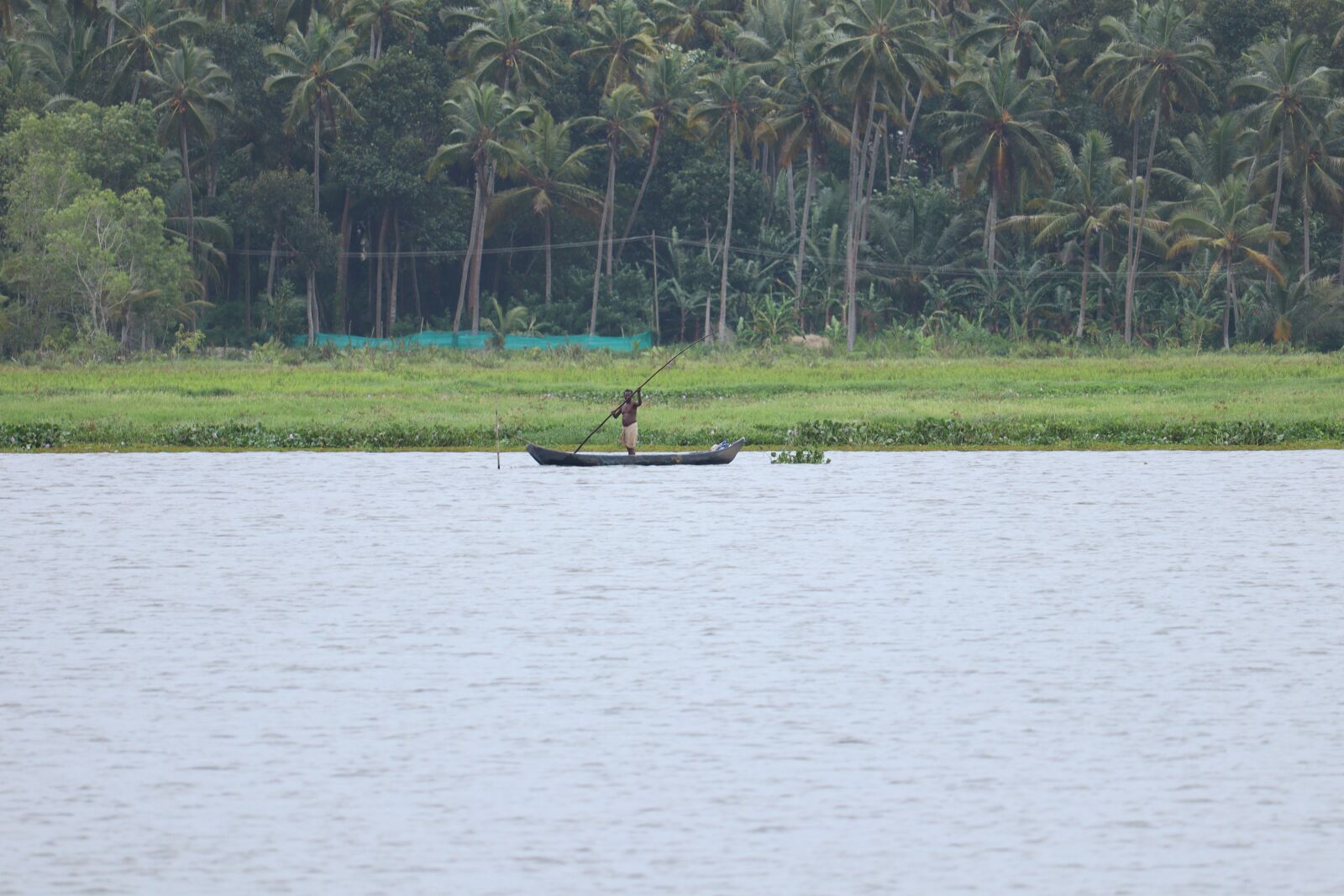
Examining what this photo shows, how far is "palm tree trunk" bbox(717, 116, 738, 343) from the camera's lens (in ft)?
249

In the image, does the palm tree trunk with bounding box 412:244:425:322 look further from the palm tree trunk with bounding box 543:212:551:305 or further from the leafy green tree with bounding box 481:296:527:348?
the palm tree trunk with bounding box 543:212:551:305

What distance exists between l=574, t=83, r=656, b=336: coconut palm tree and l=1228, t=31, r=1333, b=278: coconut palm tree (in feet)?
76.7

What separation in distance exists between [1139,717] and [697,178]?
68.7 meters

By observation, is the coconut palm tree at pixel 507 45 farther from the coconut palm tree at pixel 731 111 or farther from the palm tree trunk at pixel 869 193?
the palm tree trunk at pixel 869 193

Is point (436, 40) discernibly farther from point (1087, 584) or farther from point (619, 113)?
point (1087, 584)

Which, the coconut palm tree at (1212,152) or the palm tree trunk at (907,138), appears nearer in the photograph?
the coconut palm tree at (1212,152)

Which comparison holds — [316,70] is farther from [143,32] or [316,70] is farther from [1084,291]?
[1084,291]

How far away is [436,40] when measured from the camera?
8238 centimetres

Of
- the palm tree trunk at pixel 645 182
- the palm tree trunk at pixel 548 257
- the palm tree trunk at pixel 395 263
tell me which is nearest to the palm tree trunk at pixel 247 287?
the palm tree trunk at pixel 395 263

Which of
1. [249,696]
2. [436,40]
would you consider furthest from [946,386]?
[436,40]

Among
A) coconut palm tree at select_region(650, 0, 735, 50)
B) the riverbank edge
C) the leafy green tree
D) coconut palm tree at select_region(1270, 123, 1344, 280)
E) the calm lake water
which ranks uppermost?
coconut palm tree at select_region(650, 0, 735, 50)

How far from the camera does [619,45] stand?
79125mm

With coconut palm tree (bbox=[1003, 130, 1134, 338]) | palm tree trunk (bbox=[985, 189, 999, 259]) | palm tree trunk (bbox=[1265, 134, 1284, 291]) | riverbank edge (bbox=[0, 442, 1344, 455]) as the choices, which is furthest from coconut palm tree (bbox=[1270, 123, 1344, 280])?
riverbank edge (bbox=[0, 442, 1344, 455])

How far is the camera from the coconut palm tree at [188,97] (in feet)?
230
